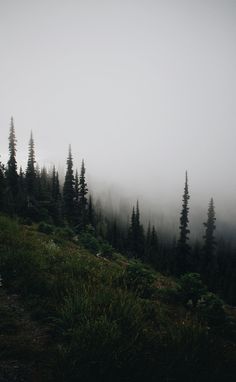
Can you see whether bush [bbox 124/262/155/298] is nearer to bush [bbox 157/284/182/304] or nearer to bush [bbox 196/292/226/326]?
bush [bbox 157/284/182/304]

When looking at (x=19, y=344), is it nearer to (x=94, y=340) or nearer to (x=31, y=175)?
(x=94, y=340)

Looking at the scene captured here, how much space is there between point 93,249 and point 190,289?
10.8 m

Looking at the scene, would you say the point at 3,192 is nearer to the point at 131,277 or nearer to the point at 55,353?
the point at 131,277

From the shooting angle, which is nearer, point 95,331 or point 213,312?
point 95,331

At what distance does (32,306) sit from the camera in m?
5.16

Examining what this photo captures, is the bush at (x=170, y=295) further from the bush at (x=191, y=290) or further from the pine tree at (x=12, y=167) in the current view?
the pine tree at (x=12, y=167)

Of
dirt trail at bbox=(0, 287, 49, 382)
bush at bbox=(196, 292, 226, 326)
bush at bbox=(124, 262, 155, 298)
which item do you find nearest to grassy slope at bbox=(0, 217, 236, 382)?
dirt trail at bbox=(0, 287, 49, 382)

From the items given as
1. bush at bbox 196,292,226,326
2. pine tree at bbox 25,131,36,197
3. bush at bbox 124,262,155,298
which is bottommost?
bush at bbox 196,292,226,326

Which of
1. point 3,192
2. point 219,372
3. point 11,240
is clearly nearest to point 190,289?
point 219,372

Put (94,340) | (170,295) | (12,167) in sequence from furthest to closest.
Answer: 1. (12,167)
2. (170,295)
3. (94,340)

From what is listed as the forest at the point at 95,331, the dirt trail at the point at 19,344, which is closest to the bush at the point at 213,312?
the forest at the point at 95,331

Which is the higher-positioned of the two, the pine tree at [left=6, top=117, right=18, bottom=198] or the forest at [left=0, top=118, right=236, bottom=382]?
the pine tree at [left=6, top=117, right=18, bottom=198]

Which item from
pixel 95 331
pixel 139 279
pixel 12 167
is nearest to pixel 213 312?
pixel 139 279

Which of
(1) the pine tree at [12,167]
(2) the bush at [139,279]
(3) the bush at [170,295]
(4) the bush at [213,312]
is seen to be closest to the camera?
(4) the bush at [213,312]
